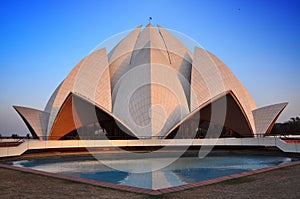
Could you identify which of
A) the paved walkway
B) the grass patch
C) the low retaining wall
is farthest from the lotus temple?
the paved walkway

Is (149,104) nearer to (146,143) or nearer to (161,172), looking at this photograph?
(146,143)

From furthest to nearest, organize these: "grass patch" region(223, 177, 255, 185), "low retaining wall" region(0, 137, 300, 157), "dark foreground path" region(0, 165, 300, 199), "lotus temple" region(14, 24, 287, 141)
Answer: "lotus temple" region(14, 24, 287, 141) < "low retaining wall" region(0, 137, 300, 157) < "grass patch" region(223, 177, 255, 185) < "dark foreground path" region(0, 165, 300, 199)

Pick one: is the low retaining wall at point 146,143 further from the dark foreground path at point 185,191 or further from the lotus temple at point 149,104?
the dark foreground path at point 185,191

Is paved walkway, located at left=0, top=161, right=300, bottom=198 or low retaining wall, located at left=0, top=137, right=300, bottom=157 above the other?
paved walkway, located at left=0, top=161, right=300, bottom=198

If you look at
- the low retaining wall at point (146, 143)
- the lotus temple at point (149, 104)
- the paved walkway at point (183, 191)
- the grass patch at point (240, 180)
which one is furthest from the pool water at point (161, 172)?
the lotus temple at point (149, 104)

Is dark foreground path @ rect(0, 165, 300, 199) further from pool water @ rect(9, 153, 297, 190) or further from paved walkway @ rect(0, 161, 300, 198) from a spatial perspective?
pool water @ rect(9, 153, 297, 190)

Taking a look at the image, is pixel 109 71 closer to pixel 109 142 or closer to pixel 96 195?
pixel 109 142
